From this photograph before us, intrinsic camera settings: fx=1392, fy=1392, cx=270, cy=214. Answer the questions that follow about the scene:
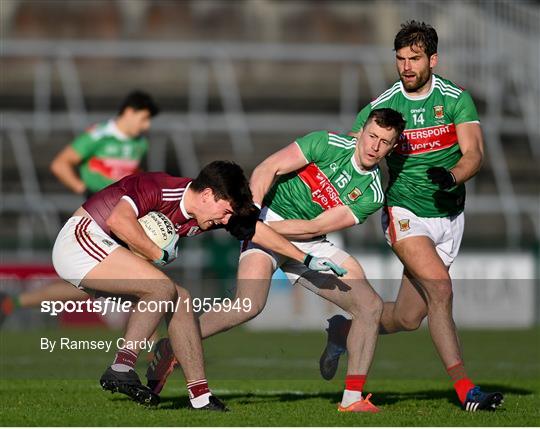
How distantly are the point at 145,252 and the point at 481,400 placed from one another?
2351mm

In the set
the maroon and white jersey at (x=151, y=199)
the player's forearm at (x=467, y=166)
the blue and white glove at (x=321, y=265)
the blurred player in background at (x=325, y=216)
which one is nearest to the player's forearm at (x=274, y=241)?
the blue and white glove at (x=321, y=265)

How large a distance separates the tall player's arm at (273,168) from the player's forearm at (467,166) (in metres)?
1.00

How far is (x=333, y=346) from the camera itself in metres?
9.75

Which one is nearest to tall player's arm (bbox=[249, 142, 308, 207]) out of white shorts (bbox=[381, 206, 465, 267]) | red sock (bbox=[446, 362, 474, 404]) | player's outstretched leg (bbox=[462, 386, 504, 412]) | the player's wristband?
the player's wristband

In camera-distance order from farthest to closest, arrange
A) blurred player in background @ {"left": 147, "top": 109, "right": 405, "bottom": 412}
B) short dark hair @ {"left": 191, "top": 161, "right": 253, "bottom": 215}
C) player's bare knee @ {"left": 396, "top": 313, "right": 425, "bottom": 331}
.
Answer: player's bare knee @ {"left": 396, "top": 313, "right": 425, "bottom": 331}
blurred player in background @ {"left": 147, "top": 109, "right": 405, "bottom": 412}
short dark hair @ {"left": 191, "top": 161, "right": 253, "bottom": 215}

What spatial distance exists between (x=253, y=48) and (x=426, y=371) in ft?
37.4

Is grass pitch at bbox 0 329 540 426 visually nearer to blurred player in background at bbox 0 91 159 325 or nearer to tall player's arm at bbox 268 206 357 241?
tall player's arm at bbox 268 206 357 241

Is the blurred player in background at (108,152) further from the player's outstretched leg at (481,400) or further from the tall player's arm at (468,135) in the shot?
the player's outstretched leg at (481,400)

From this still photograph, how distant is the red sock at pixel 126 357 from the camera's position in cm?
838

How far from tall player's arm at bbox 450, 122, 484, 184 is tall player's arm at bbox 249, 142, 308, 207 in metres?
1.02

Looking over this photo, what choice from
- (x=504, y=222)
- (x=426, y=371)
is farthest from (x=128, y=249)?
(x=504, y=222)

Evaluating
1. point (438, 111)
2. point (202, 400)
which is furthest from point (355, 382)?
point (438, 111)

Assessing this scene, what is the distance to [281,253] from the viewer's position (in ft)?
29.4

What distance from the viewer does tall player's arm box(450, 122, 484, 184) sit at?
9.05 metres
